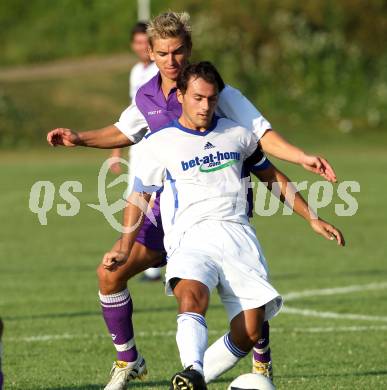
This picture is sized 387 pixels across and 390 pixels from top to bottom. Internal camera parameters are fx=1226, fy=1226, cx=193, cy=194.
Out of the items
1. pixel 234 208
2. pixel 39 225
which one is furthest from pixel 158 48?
pixel 39 225

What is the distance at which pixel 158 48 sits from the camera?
23.7ft

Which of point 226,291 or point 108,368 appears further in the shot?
point 108,368

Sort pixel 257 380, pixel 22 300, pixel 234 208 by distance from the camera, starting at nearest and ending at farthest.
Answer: pixel 257 380, pixel 234 208, pixel 22 300

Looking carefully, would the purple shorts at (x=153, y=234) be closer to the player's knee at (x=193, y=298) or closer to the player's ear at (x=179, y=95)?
the player's ear at (x=179, y=95)

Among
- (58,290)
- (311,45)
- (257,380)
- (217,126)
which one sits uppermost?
(217,126)

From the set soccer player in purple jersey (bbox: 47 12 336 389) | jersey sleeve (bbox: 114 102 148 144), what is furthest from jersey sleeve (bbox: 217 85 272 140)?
jersey sleeve (bbox: 114 102 148 144)

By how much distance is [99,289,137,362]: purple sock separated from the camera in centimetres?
778

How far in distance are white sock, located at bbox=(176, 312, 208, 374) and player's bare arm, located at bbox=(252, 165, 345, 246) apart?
3.05 ft

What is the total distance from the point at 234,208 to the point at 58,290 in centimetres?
594

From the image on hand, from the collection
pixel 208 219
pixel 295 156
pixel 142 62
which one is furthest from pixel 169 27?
pixel 142 62

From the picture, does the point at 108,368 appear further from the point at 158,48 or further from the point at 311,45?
the point at 311,45

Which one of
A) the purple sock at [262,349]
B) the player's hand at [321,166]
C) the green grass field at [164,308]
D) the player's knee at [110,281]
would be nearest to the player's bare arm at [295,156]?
the player's hand at [321,166]

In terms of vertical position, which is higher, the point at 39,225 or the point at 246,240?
the point at 246,240

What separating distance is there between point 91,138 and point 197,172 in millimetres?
876
